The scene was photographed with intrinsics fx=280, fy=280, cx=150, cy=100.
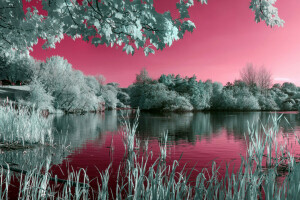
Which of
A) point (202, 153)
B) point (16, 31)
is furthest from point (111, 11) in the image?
point (202, 153)

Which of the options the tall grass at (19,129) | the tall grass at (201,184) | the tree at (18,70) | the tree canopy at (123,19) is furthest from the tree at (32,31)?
the tree at (18,70)

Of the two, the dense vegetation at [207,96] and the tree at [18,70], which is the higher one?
the tree at [18,70]

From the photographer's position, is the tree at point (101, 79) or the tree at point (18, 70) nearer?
the tree at point (18, 70)

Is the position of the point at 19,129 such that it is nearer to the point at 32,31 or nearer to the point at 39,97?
the point at 32,31

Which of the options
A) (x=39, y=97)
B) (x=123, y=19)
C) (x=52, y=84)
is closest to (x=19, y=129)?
(x=123, y=19)

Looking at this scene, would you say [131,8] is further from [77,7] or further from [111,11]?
[77,7]

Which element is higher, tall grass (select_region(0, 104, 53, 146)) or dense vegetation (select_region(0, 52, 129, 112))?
dense vegetation (select_region(0, 52, 129, 112))

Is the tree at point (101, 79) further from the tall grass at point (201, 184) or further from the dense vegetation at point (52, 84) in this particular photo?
the tall grass at point (201, 184)

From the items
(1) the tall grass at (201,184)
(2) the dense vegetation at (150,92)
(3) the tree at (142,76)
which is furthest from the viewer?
(3) the tree at (142,76)

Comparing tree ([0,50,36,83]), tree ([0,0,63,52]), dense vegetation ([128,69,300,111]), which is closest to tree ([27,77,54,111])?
tree ([0,50,36,83])

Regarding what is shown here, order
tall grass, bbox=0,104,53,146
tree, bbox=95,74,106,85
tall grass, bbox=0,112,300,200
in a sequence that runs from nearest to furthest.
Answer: tall grass, bbox=0,112,300,200 → tall grass, bbox=0,104,53,146 → tree, bbox=95,74,106,85

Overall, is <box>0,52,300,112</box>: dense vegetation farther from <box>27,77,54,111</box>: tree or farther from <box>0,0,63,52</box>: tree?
<box>0,0,63,52</box>: tree

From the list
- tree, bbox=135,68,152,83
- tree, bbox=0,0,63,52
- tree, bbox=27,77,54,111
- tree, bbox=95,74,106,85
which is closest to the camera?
tree, bbox=0,0,63,52

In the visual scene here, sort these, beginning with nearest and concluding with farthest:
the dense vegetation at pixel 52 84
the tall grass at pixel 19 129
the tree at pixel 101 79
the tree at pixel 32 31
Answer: the tree at pixel 32 31 < the tall grass at pixel 19 129 < the dense vegetation at pixel 52 84 < the tree at pixel 101 79
